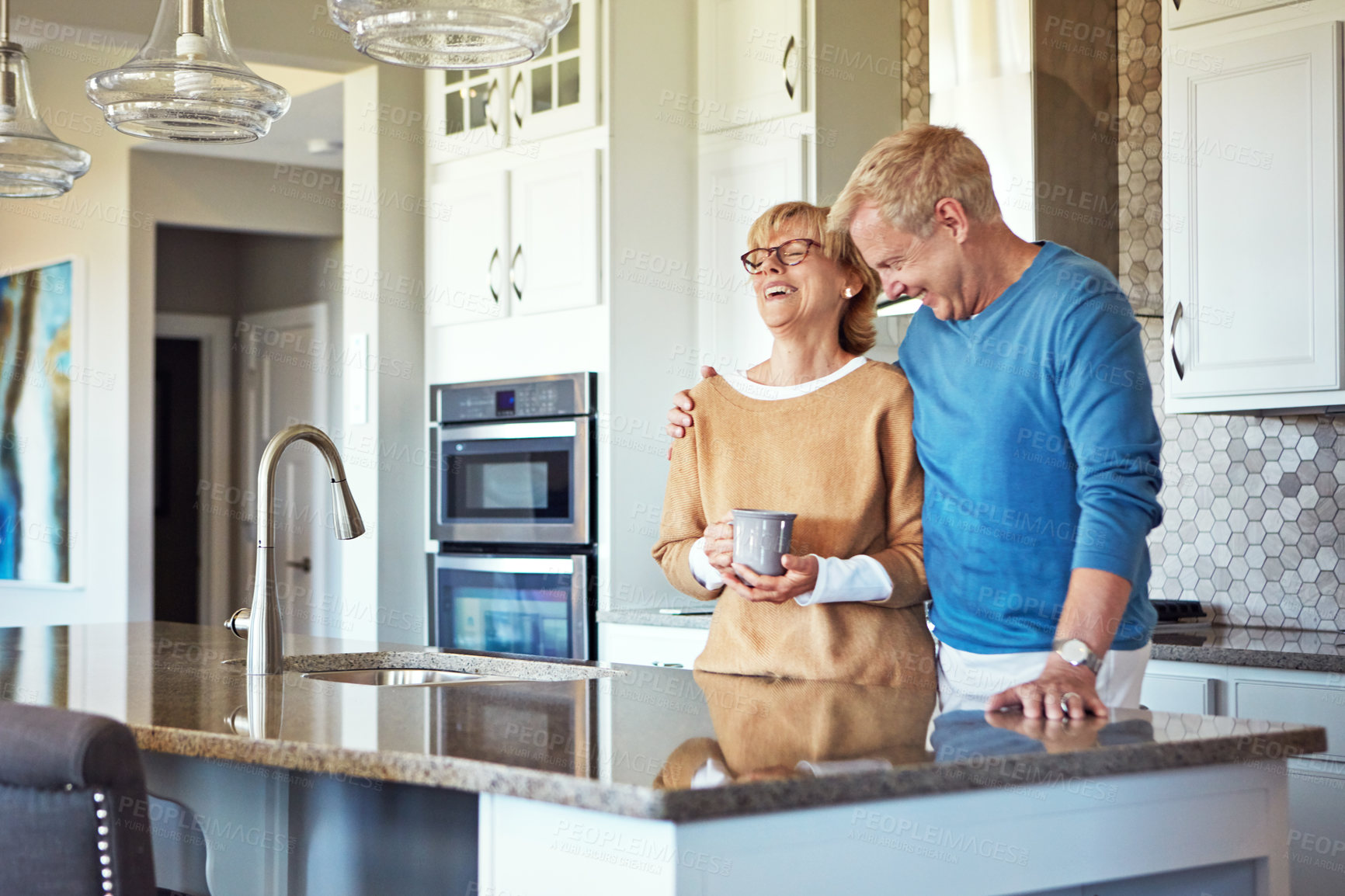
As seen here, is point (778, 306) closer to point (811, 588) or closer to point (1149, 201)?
point (811, 588)

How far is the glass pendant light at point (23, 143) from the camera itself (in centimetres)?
259

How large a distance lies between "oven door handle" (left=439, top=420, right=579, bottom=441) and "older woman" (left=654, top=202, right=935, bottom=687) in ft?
6.35

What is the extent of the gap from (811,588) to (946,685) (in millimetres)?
260

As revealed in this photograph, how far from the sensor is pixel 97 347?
581 cm

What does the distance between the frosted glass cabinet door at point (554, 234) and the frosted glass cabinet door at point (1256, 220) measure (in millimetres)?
1526

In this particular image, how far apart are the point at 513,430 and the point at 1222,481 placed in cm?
191

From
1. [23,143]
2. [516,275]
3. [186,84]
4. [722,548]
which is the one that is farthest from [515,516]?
[722,548]

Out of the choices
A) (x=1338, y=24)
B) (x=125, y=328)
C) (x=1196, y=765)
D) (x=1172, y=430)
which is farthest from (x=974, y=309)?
(x=125, y=328)

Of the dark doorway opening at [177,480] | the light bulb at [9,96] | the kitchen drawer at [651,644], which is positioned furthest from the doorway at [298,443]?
the light bulb at [9,96]

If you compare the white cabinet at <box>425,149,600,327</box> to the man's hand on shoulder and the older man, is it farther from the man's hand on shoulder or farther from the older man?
the older man

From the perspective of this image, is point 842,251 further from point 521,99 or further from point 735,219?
point 521,99

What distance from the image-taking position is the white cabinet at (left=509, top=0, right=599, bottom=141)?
383 cm

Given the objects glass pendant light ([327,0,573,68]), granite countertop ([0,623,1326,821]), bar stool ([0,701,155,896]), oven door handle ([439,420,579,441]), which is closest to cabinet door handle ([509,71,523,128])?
oven door handle ([439,420,579,441])

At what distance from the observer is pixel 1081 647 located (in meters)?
1.46
